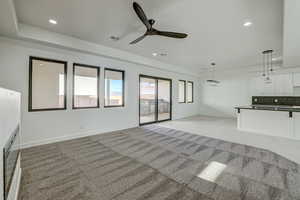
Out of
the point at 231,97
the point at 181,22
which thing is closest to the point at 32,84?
the point at 181,22

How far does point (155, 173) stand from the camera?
223cm

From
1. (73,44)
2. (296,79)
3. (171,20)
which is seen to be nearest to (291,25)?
(171,20)

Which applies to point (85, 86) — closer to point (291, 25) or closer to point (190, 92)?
point (291, 25)

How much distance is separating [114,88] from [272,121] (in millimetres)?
5731

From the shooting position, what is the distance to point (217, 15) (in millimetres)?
2744

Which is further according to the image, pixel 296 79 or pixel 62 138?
pixel 296 79

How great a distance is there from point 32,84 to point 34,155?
6.00 feet

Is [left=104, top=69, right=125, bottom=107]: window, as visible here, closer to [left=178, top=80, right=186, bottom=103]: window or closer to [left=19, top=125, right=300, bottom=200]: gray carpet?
[left=19, top=125, right=300, bottom=200]: gray carpet

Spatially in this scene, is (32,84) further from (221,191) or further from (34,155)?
(221,191)

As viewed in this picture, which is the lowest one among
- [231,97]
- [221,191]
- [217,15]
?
[221,191]

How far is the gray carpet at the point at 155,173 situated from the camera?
1.78m

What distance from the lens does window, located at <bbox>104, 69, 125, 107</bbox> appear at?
16.1ft

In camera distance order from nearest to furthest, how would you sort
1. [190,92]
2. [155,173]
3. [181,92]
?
[155,173] → [181,92] → [190,92]

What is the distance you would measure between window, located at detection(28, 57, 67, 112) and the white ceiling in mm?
964
